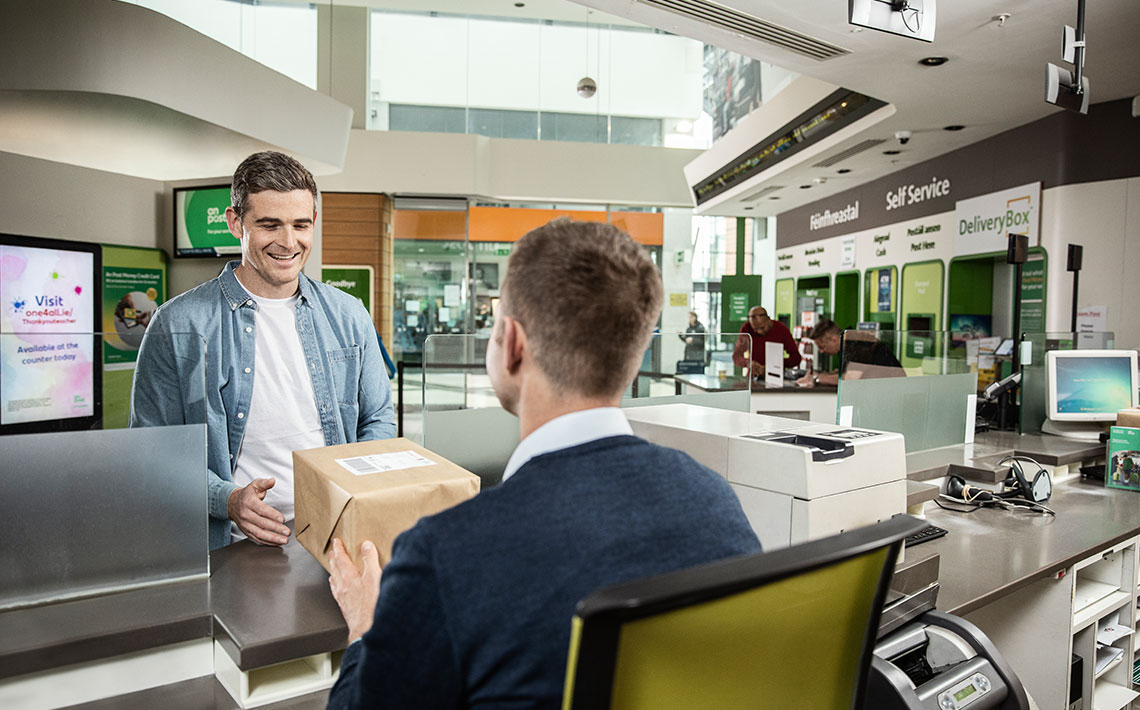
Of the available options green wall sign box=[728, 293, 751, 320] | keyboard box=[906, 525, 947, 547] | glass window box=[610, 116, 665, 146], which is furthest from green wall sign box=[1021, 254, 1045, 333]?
glass window box=[610, 116, 665, 146]

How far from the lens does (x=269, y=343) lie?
1845mm

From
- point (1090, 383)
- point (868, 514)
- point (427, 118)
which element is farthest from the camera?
point (427, 118)

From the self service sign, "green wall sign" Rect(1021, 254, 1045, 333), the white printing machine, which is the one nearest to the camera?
the white printing machine

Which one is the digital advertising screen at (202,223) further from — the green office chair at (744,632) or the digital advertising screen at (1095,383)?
the digital advertising screen at (1095,383)

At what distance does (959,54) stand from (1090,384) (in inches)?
82.3

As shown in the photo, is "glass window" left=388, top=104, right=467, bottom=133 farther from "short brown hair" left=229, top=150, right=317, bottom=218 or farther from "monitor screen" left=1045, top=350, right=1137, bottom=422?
"short brown hair" left=229, top=150, right=317, bottom=218

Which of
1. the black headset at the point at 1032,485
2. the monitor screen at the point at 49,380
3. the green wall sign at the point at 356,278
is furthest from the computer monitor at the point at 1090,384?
the green wall sign at the point at 356,278

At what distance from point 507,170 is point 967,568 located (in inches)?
314

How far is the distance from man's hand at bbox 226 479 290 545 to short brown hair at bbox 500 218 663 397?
3.01 ft

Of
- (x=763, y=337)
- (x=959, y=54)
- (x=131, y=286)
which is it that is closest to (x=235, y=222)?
(x=131, y=286)

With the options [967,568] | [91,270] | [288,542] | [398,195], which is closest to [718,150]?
[398,195]

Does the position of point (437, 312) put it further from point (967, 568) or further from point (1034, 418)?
point (967, 568)

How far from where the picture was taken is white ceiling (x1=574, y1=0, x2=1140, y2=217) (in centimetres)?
388

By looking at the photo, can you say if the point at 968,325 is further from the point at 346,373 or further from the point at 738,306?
the point at 346,373
